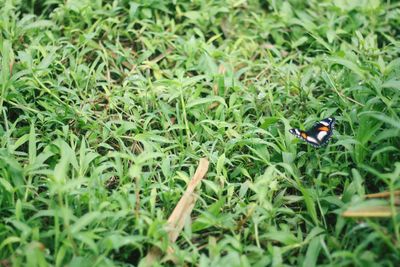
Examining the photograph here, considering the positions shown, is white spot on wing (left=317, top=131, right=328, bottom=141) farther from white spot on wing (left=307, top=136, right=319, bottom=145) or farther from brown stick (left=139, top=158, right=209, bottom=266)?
brown stick (left=139, top=158, right=209, bottom=266)

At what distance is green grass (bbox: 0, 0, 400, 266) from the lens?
6.86 feet

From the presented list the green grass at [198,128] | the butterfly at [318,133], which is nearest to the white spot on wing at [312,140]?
the butterfly at [318,133]

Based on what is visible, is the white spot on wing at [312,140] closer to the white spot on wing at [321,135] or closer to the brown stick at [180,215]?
the white spot on wing at [321,135]

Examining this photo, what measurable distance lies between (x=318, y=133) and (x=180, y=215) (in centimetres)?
90

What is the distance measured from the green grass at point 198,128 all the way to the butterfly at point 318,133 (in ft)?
0.39

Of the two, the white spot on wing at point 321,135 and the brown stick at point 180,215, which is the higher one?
the white spot on wing at point 321,135

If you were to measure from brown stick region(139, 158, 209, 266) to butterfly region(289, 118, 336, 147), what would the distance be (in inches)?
22.0

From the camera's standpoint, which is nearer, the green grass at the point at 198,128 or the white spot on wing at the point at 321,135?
the green grass at the point at 198,128

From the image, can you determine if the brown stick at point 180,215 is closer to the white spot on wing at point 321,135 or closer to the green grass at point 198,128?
the green grass at point 198,128

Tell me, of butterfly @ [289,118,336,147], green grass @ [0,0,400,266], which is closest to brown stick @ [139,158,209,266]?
green grass @ [0,0,400,266]

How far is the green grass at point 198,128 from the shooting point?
2092 mm

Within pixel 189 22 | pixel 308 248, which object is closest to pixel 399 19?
pixel 189 22

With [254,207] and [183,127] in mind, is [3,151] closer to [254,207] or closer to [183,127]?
[183,127]

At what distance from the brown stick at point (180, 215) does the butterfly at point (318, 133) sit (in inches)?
22.0
